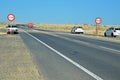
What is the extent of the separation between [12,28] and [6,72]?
49652mm

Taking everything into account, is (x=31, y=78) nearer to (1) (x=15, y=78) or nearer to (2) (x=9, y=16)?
(1) (x=15, y=78)

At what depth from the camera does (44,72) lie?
47.3ft

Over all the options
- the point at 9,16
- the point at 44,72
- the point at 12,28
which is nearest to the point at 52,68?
the point at 44,72

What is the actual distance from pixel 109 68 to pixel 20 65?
3.96 meters

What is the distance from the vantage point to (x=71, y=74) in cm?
1366

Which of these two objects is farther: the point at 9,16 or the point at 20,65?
the point at 9,16

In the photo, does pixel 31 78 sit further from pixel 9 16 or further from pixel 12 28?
pixel 12 28

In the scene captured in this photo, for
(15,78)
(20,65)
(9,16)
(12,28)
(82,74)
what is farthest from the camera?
(12,28)

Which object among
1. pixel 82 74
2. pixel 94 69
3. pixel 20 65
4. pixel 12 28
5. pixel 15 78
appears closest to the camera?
pixel 15 78

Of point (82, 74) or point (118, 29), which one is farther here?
point (118, 29)

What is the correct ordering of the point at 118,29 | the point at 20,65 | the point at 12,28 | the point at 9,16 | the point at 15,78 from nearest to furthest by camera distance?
the point at 15,78 < the point at 20,65 < the point at 9,16 < the point at 118,29 < the point at 12,28

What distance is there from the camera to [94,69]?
15.2 metres

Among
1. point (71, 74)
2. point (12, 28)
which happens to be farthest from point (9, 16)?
point (71, 74)

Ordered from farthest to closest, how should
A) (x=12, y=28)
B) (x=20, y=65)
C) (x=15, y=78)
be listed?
(x=12, y=28)
(x=20, y=65)
(x=15, y=78)
